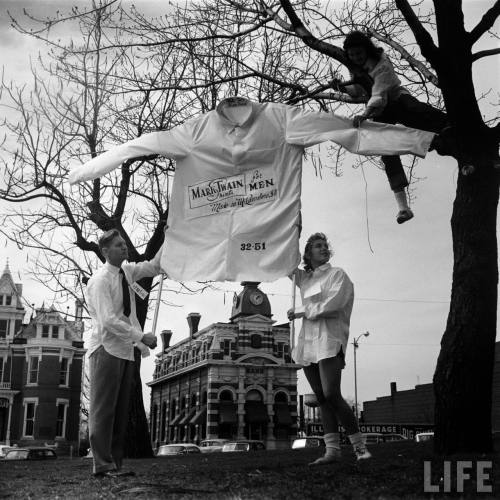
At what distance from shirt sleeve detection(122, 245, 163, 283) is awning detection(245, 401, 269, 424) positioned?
4355cm

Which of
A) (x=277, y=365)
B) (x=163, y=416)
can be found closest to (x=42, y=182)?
(x=277, y=365)

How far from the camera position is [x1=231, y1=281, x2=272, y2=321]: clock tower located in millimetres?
52000

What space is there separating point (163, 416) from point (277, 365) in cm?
1781

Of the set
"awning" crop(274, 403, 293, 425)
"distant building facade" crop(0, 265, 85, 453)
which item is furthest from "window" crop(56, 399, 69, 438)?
"awning" crop(274, 403, 293, 425)

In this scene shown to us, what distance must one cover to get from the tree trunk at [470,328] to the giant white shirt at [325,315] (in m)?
0.97

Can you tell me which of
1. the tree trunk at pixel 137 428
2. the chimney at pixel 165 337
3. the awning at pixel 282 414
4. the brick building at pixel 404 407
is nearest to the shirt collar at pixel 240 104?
the tree trunk at pixel 137 428

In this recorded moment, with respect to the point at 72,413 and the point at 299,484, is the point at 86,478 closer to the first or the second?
the point at 299,484

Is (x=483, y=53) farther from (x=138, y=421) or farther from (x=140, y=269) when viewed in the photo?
(x=138, y=421)

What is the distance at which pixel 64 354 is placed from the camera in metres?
46.9

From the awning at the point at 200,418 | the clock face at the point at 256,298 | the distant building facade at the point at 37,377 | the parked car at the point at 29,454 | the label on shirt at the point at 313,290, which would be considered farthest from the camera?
the clock face at the point at 256,298

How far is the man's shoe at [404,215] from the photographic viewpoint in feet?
17.8

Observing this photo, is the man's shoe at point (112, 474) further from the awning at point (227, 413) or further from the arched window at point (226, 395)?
the arched window at point (226, 395)

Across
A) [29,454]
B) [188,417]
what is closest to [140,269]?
[29,454]

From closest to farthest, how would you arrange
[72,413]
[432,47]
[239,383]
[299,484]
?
[299,484] < [432,47] < [72,413] < [239,383]
